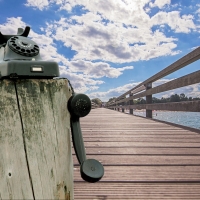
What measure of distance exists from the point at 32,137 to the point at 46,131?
1.8 inches

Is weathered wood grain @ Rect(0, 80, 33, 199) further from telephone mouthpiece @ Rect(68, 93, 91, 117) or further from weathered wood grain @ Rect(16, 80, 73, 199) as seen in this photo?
telephone mouthpiece @ Rect(68, 93, 91, 117)

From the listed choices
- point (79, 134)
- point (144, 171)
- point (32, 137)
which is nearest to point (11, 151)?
point (32, 137)

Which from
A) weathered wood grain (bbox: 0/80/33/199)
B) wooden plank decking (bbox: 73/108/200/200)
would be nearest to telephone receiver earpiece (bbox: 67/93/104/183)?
weathered wood grain (bbox: 0/80/33/199)

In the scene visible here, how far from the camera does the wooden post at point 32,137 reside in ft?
2.40

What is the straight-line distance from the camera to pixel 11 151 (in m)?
0.74

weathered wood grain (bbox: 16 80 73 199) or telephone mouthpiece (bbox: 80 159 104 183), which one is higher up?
weathered wood grain (bbox: 16 80 73 199)

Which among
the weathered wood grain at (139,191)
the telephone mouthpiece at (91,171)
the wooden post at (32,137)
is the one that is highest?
the wooden post at (32,137)

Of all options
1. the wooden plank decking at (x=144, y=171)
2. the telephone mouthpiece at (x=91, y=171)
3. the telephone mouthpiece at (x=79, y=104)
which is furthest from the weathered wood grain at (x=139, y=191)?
the telephone mouthpiece at (x=79, y=104)

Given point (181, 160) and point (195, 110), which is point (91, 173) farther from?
point (195, 110)

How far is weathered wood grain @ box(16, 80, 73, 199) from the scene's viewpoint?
0.74 meters

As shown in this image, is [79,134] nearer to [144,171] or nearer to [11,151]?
[11,151]

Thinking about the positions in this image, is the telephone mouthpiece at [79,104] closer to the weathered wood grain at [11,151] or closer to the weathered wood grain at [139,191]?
the weathered wood grain at [11,151]

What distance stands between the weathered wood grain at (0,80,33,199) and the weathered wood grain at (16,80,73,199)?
0.02m

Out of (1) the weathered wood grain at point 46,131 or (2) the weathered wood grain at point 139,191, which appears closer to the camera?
(1) the weathered wood grain at point 46,131
